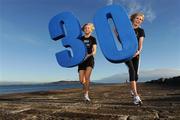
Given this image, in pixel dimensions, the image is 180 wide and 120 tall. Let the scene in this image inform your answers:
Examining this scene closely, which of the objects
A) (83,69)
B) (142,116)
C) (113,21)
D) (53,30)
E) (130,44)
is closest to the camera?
(142,116)

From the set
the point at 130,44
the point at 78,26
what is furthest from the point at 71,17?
the point at 130,44

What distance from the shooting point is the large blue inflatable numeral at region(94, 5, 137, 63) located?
6.44 meters

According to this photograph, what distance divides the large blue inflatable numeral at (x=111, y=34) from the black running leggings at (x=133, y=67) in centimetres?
19

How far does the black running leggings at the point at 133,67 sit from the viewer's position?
638 cm

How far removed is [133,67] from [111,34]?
91 cm

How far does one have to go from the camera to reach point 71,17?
25.4ft

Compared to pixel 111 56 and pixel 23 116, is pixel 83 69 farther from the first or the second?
pixel 23 116

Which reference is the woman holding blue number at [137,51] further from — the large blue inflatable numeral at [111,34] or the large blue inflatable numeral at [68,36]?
the large blue inflatable numeral at [68,36]

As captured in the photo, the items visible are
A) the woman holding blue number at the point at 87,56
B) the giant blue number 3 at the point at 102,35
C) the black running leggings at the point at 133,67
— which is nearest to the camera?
the black running leggings at the point at 133,67

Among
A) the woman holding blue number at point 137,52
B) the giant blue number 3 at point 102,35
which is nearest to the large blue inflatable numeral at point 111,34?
the giant blue number 3 at point 102,35

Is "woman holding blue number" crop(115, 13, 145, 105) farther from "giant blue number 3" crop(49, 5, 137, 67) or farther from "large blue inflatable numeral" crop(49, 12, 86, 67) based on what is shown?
"large blue inflatable numeral" crop(49, 12, 86, 67)

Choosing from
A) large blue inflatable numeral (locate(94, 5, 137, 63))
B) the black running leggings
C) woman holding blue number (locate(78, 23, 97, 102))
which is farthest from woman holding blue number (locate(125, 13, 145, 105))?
woman holding blue number (locate(78, 23, 97, 102))

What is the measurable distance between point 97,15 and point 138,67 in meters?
1.56

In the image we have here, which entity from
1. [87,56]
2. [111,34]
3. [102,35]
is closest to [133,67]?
[111,34]
